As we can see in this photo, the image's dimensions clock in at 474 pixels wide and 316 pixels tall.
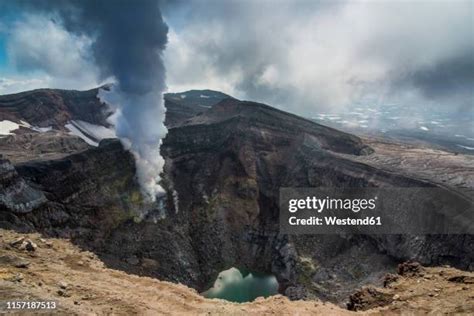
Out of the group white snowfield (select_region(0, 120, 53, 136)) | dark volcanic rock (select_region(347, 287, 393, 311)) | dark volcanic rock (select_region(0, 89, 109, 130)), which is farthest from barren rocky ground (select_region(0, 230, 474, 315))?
dark volcanic rock (select_region(0, 89, 109, 130))

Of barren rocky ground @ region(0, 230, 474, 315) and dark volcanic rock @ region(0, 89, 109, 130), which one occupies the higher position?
dark volcanic rock @ region(0, 89, 109, 130)

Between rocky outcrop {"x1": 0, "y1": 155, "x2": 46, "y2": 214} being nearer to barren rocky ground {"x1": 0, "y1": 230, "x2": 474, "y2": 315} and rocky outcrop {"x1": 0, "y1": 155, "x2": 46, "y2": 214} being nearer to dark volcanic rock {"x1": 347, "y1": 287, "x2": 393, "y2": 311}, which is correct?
barren rocky ground {"x1": 0, "y1": 230, "x2": 474, "y2": 315}

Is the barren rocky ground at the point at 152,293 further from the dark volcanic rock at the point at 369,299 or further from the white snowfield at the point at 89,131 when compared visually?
the white snowfield at the point at 89,131

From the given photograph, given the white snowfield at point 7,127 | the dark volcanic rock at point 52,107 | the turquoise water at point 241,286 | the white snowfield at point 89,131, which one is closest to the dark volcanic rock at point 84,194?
the turquoise water at point 241,286

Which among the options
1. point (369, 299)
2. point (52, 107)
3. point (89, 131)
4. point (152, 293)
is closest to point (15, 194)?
point (152, 293)

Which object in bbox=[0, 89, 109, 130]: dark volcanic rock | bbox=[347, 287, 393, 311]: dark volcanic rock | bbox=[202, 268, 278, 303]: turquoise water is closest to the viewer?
bbox=[347, 287, 393, 311]: dark volcanic rock

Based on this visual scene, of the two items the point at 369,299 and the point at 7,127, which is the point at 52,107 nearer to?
the point at 7,127
